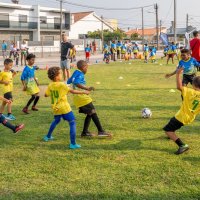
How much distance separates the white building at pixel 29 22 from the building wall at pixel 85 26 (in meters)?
10.1

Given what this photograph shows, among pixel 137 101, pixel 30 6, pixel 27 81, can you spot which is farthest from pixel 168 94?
pixel 30 6

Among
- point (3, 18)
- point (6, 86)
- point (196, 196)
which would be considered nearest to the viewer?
point (196, 196)

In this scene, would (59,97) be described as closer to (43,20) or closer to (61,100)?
(61,100)

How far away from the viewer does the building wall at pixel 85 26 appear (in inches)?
3061

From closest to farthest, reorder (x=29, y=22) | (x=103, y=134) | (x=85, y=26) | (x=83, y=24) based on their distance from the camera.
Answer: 1. (x=103, y=134)
2. (x=29, y=22)
3. (x=83, y=24)
4. (x=85, y=26)

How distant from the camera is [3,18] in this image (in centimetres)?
5625

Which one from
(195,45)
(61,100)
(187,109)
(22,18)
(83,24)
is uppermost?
(83,24)

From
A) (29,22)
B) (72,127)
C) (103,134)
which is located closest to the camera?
(72,127)

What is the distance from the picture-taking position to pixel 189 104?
5195 mm

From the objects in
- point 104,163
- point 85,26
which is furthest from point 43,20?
point 104,163

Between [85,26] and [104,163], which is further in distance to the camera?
[85,26]

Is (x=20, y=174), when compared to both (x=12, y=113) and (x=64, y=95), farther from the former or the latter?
(x=12, y=113)

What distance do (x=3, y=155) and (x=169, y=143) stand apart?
9.15 feet

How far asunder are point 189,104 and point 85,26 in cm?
7848
